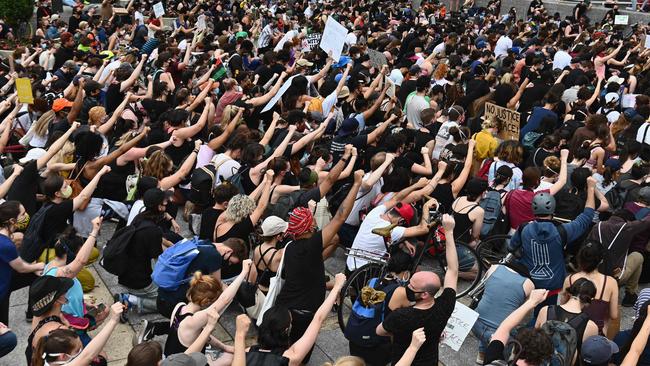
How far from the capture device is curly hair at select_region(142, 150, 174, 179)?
28.3 ft

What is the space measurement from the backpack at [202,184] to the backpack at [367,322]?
10.5 ft

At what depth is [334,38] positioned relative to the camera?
1353 cm

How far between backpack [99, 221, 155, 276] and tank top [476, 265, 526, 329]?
10.6ft

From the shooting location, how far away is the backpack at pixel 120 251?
726 centimetres

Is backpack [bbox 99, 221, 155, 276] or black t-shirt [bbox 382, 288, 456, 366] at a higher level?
black t-shirt [bbox 382, 288, 456, 366]

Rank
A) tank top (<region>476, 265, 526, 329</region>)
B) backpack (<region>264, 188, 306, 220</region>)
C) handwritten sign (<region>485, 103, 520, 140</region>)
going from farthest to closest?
1. handwritten sign (<region>485, 103, 520, 140</region>)
2. backpack (<region>264, 188, 306, 220</region>)
3. tank top (<region>476, 265, 526, 329</region>)

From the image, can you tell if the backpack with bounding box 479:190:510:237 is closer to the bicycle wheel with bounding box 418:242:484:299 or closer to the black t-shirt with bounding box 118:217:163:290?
the bicycle wheel with bounding box 418:242:484:299

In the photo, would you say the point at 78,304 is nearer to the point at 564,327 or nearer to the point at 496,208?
the point at 564,327

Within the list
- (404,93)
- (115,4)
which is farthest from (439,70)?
(115,4)

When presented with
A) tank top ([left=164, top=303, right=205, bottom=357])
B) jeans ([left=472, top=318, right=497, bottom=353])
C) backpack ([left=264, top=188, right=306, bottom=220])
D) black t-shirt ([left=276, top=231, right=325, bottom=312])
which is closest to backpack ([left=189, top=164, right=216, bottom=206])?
backpack ([left=264, top=188, right=306, bottom=220])

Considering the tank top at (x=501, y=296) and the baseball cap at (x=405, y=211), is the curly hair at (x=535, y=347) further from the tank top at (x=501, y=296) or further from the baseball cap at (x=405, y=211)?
the baseball cap at (x=405, y=211)

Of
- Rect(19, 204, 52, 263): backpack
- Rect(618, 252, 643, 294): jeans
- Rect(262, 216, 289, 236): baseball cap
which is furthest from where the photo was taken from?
Rect(618, 252, 643, 294): jeans

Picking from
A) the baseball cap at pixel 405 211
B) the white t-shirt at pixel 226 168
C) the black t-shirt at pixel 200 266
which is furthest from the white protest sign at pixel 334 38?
the black t-shirt at pixel 200 266

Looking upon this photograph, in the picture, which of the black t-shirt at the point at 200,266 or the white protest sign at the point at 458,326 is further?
the black t-shirt at the point at 200,266
